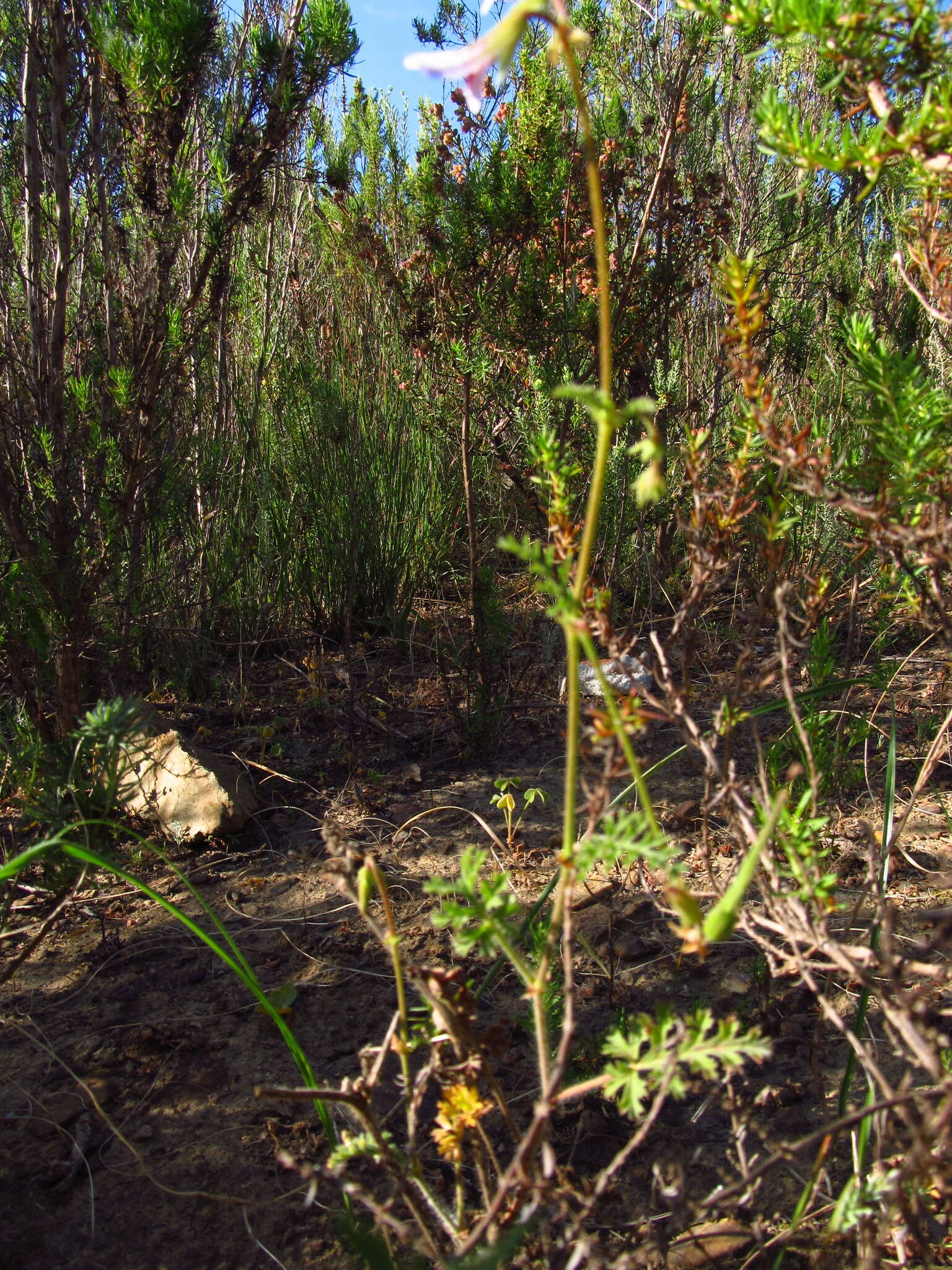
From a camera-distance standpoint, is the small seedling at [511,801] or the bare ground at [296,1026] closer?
the bare ground at [296,1026]

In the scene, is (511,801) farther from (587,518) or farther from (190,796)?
(587,518)

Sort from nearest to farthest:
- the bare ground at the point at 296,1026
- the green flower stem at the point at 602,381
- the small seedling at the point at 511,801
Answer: the green flower stem at the point at 602,381 < the bare ground at the point at 296,1026 < the small seedling at the point at 511,801

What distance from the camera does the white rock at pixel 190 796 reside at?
84.8 inches

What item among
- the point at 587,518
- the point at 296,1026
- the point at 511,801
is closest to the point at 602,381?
the point at 587,518

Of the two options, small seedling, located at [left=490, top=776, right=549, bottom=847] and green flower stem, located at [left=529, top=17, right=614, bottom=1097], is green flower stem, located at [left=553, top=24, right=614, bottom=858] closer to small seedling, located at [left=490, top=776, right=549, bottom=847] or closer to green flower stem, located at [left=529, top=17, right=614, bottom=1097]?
green flower stem, located at [left=529, top=17, right=614, bottom=1097]

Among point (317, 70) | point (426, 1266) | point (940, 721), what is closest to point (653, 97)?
point (317, 70)

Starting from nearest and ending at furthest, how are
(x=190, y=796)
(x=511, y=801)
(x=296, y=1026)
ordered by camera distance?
(x=296, y=1026) → (x=511, y=801) → (x=190, y=796)

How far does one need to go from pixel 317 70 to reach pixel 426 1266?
7.86 ft

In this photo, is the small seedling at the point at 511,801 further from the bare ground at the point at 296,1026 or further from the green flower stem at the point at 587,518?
the green flower stem at the point at 587,518

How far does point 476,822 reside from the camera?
2.26 meters

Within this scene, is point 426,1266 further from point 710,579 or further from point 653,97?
point 653,97

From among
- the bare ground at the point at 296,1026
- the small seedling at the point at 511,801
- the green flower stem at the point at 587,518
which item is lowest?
the bare ground at the point at 296,1026

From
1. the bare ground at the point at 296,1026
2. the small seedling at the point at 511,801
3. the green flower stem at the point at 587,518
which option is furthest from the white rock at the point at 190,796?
the green flower stem at the point at 587,518

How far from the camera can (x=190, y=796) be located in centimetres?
219
